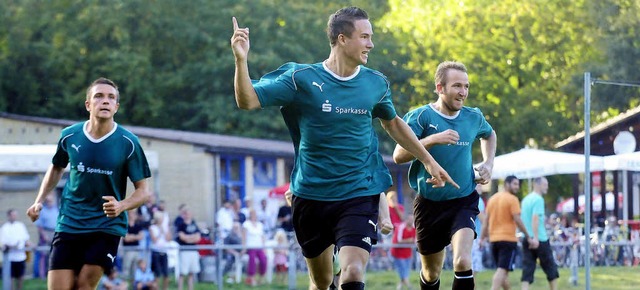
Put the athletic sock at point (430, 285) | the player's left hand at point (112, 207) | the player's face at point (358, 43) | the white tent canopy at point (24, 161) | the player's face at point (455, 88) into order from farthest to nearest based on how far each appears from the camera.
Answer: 1. the white tent canopy at point (24, 161)
2. the athletic sock at point (430, 285)
3. the player's face at point (455, 88)
4. the player's left hand at point (112, 207)
5. the player's face at point (358, 43)

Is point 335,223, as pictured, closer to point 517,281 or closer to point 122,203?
point 122,203

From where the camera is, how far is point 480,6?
2312 inches

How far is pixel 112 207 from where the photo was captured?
1027 cm

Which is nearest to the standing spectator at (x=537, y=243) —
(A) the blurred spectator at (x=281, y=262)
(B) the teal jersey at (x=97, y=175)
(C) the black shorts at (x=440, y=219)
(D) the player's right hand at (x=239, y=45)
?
(A) the blurred spectator at (x=281, y=262)

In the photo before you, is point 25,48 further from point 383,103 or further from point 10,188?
point 383,103

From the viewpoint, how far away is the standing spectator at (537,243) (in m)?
19.1

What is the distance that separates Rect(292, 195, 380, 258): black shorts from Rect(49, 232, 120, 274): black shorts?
6.71 feet

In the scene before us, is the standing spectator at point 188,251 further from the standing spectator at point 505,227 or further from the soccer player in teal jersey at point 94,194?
the soccer player in teal jersey at point 94,194

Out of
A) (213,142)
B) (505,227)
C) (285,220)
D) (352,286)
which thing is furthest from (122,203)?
(213,142)

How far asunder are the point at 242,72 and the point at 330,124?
3.44ft

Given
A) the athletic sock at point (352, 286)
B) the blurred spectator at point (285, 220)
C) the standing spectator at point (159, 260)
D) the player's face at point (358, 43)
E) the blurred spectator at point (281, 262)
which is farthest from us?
the blurred spectator at point (285, 220)

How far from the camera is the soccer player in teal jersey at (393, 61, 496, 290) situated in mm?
11180

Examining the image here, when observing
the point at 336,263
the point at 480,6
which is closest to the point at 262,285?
the point at 336,263

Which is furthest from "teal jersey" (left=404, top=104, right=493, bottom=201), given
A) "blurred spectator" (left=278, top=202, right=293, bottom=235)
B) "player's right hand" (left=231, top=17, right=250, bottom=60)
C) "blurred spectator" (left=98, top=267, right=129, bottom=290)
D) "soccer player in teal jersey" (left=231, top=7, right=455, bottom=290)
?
"blurred spectator" (left=278, top=202, right=293, bottom=235)
